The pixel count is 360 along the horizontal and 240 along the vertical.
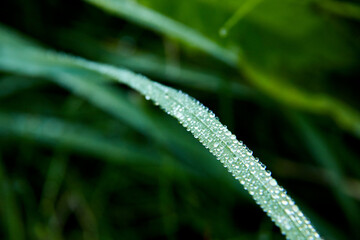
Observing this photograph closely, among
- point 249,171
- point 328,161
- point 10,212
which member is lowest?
point 249,171

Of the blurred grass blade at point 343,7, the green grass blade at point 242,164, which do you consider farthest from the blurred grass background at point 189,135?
the green grass blade at point 242,164

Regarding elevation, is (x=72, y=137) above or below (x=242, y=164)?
above

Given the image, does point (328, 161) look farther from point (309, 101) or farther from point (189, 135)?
point (189, 135)

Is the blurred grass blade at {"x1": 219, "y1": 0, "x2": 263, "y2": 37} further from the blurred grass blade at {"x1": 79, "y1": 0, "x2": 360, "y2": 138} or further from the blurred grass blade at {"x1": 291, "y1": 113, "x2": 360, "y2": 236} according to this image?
the blurred grass blade at {"x1": 291, "y1": 113, "x2": 360, "y2": 236}

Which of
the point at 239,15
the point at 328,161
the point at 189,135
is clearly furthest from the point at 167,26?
the point at 328,161

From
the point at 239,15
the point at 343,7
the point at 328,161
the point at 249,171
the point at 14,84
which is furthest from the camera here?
the point at 14,84

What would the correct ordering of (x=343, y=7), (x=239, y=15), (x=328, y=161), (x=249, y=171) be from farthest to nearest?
(x=328, y=161), (x=343, y=7), (x=239, y=15), (x=249, y=171)

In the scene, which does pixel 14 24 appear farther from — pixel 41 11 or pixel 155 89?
pixel 155 89

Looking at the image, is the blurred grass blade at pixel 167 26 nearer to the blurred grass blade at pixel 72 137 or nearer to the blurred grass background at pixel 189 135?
the blurred grass background at pixel 189 135
